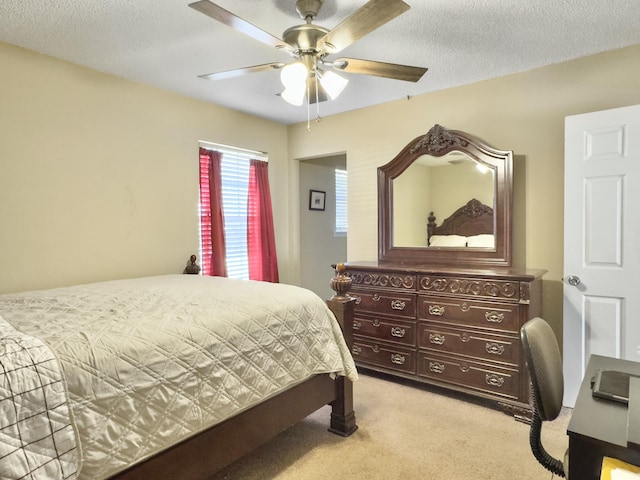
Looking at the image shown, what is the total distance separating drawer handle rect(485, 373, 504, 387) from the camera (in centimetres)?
257

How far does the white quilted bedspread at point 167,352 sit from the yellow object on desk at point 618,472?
4.27 ft

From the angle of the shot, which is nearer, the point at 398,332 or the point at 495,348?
the point at 495,348

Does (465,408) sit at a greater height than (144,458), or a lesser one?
lesser

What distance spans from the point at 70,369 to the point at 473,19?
250cm

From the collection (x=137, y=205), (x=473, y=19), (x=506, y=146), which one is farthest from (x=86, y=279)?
(x=506, y=146)

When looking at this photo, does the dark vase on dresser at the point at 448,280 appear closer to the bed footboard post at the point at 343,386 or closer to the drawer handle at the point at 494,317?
the drawer handle at the point at 494,317

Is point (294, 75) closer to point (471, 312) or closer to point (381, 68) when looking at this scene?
point (381, 68)

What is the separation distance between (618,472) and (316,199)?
413 cm

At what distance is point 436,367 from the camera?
284 centimetres

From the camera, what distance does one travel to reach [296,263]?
4.57 m

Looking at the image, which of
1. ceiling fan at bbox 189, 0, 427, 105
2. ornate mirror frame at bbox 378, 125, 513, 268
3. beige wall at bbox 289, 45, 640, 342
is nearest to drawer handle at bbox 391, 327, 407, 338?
ornate mirror frame at bbox 378, 125, 513, 268

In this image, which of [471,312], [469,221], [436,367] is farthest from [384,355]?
→ [469,221]

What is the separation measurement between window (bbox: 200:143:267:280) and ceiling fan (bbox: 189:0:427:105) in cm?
171

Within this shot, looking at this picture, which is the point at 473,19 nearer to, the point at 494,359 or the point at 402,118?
the point at 402,118
